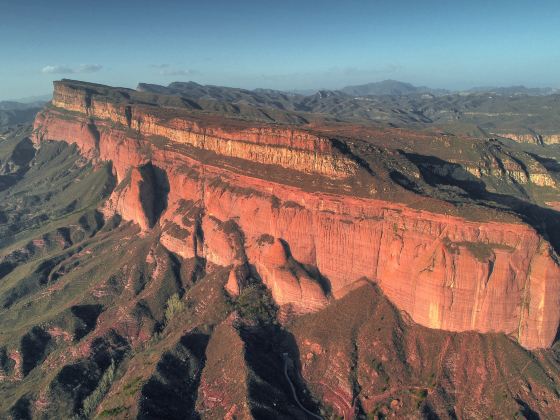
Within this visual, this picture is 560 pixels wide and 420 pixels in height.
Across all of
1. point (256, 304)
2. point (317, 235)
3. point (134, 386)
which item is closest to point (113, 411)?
point (134, 386)

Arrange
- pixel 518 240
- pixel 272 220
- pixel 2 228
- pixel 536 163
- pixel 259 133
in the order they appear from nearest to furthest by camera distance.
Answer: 1. pixel 518 240
2. pixel 272 220
3. pixel 259 133
4. pixel 536 163
5. pixel 2 228

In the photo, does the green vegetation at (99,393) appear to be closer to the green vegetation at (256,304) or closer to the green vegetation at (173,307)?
the green vegetation at (173,307)

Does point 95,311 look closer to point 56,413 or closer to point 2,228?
point 56,413

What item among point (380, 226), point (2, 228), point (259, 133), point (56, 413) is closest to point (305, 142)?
point (259, 133)

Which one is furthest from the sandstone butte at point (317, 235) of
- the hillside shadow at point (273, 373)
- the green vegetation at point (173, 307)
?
the green vegetation at point (173, 307)

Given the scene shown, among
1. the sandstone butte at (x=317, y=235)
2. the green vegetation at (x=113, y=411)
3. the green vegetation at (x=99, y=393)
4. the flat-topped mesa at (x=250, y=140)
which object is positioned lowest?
the green vegetation at (x=99, y=393)

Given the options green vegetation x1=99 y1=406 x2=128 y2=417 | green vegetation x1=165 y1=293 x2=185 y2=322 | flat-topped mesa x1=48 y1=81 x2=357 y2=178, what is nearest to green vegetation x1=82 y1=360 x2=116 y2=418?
green vegetation x1=99 y1=406 x2=128 y2=417

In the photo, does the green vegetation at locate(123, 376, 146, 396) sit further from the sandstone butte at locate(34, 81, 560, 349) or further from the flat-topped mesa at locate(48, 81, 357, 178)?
the flat-topped mesa at locate(48, 81, 357, 178)

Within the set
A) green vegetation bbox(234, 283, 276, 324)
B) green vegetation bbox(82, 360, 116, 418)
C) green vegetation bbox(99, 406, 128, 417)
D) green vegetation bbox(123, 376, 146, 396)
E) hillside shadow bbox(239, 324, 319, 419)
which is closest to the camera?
green vegetation bbox(99, 406, 128, 417)
